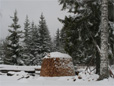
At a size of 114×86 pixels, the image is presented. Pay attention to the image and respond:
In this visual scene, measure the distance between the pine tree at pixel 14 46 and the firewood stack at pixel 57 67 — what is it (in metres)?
14.0

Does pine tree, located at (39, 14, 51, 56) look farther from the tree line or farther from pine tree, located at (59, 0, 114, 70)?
pine tree, located at (59, 0, 114, 70)

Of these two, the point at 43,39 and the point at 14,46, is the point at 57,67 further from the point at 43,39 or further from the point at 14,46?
the point at 43,39

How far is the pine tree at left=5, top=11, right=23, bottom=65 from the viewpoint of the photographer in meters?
21.0

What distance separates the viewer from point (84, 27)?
8.71 m

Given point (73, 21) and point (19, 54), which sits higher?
point (73, 21)

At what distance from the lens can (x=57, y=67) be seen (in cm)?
757

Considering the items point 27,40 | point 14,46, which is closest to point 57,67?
point 14,46

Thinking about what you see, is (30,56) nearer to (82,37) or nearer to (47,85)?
(82,37)

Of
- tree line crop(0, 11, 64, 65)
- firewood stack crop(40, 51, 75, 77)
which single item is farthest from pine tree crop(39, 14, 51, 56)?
firewood stack crop(40, 51, 75, 77)

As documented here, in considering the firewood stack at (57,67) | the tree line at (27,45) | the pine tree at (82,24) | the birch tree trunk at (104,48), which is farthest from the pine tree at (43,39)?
the birch tree trunk at (104,48)

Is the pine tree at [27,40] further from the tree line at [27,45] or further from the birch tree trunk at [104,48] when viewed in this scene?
the birch tree trunk at [104,48]

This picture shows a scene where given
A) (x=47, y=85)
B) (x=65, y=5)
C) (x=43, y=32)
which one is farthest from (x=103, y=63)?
(x=43, y=32)

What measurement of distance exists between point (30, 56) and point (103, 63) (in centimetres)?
2331

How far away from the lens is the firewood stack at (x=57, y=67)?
752cm
